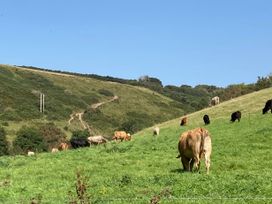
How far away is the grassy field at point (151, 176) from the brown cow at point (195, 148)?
61 centimetres

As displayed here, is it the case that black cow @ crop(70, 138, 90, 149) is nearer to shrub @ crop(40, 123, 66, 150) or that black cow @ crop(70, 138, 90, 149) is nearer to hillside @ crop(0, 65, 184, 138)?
shrub @ crop(40, 123, 66, 150)

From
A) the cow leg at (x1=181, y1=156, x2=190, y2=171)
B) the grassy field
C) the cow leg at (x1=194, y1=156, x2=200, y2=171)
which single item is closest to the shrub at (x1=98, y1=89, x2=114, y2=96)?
the grassy field

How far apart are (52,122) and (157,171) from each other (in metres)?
79.8

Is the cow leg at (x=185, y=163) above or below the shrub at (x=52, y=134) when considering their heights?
below


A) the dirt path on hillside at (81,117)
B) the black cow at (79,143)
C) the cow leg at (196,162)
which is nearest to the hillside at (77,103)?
the dirt path on hillside at (81,117)

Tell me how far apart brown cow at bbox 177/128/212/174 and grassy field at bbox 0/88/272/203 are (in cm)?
61

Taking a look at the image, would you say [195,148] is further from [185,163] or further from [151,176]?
[151,176]

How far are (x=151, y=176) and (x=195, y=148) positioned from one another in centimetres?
272

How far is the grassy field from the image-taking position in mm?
14773

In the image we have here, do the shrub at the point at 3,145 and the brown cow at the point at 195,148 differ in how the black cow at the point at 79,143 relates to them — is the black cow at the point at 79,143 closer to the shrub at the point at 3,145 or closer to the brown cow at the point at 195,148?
the shrub at the point at 3,145

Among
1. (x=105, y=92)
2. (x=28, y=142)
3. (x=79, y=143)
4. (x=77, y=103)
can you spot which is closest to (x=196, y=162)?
(x=79, y=143)

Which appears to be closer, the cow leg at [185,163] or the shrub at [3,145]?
the cow leg at [185,163]

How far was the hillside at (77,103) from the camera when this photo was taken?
4018 inches

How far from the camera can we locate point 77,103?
124 metres
